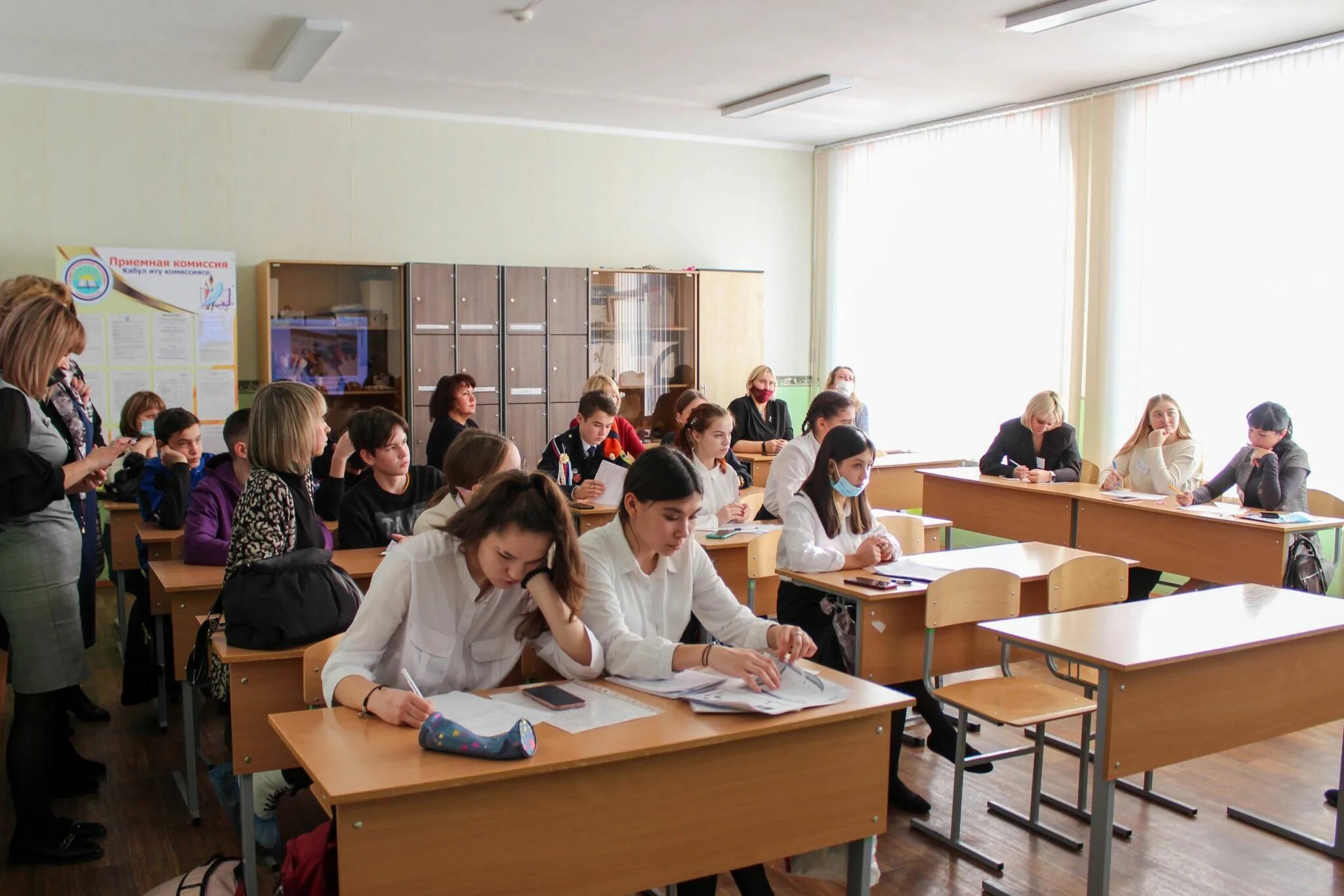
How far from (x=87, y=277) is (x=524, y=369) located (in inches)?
110

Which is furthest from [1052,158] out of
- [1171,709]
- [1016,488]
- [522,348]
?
[1171,709]

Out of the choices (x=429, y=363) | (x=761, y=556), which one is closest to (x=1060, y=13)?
(x=761, y=556)

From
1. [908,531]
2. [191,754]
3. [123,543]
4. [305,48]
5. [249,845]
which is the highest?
[305,48]

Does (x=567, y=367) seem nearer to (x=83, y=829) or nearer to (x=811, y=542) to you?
(x=811, y=542)

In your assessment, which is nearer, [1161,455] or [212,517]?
[212,517]

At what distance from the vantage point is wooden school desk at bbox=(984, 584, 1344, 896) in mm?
2787

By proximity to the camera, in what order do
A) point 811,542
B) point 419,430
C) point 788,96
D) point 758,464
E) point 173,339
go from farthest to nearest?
point 419,430
point 758,464
point 788,96
point 173,339
point 811,542

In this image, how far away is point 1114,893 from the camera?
315 cm

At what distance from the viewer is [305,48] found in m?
6.01

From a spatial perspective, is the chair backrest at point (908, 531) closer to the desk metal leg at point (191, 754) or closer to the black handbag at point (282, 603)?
the black handbag at point (282, 603)

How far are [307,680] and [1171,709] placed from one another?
7.17 feet

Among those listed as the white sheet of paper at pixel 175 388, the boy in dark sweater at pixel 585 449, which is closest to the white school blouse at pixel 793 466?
the boy in dark sweater at pixel 585 449

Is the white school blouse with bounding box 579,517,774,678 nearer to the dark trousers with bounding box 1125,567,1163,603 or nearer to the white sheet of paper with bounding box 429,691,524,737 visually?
the white sheet of paper with bounding box 429,691,524,737

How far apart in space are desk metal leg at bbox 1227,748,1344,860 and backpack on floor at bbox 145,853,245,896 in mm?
3080
